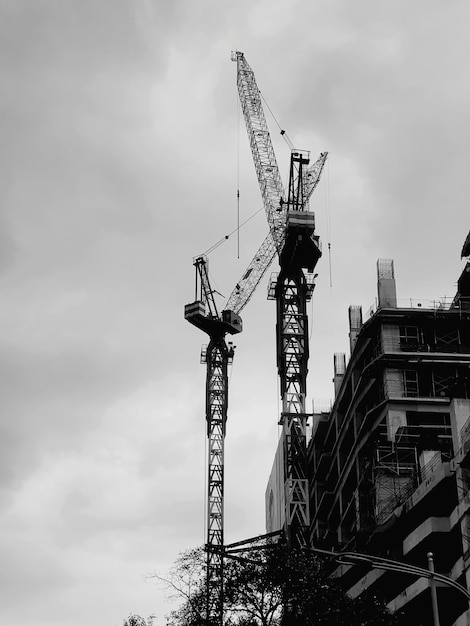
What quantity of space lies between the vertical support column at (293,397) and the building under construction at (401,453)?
462 centimetres

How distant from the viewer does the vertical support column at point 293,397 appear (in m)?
130

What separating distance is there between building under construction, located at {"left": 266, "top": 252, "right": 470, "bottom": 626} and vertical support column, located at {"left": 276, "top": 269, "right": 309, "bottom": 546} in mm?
4624

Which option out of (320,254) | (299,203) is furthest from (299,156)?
(320,254)

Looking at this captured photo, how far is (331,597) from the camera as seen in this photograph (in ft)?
210

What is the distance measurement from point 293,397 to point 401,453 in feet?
108

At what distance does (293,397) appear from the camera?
13738 cm

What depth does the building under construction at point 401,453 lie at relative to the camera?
3184 inches

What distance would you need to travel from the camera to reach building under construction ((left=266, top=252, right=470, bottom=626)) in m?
80.9

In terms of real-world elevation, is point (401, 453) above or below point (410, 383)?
below

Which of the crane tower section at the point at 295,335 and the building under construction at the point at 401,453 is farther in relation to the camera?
the crane tower section at the point at 295,335

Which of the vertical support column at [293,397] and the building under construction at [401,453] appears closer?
the building under construction at [401,453]

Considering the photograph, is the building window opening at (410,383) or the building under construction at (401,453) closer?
the building under construction at (401,453)

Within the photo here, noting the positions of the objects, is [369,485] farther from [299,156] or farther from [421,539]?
[299,156]

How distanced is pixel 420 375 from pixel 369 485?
17.3 m
